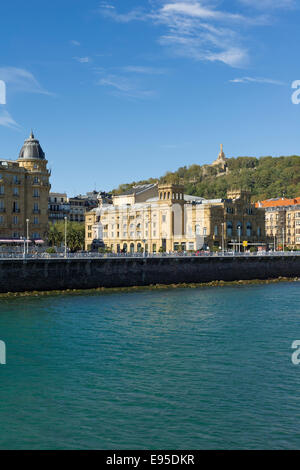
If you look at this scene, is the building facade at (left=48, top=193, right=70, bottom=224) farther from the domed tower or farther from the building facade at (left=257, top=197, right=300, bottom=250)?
the building facade at (left=257, top=197, right=300, bottom=250)

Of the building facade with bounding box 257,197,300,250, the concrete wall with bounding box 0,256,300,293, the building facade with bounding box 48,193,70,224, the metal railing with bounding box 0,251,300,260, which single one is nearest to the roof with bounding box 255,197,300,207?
the building facade with bounding box 257,197,300,250

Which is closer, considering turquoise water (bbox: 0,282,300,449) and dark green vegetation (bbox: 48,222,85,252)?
turquoise water (bbox: 0,282,300,449)

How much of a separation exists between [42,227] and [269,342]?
6994cm

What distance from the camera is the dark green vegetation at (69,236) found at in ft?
Answer: 375

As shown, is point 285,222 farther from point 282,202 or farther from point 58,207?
point 58,207

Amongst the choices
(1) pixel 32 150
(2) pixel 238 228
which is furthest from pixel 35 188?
(2) pixel 238 228

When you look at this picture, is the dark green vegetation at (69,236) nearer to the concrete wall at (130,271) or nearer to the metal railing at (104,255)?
the metal railing at (104,255)

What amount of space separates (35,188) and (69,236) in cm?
2273

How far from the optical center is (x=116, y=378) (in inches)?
1239

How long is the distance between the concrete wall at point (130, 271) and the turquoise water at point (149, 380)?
585 inches

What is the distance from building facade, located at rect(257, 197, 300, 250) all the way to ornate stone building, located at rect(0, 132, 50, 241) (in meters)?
81.3

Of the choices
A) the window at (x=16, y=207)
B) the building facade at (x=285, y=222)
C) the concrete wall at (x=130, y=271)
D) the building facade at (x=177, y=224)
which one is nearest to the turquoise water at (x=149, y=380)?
the concrete wall at (x=130, y=271)

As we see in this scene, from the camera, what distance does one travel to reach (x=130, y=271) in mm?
81688

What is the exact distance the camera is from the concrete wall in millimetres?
71188
